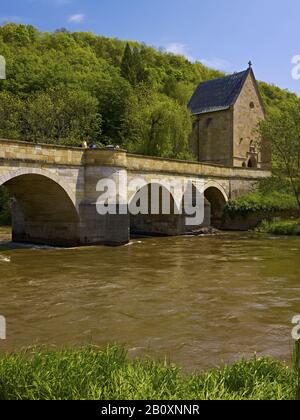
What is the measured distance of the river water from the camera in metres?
7.50

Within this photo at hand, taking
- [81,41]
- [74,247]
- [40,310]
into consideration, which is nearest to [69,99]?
[74,247]

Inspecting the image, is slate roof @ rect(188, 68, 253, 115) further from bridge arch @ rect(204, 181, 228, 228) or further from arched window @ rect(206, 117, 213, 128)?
bridge arch @ rect(204, 181, 228, 228)

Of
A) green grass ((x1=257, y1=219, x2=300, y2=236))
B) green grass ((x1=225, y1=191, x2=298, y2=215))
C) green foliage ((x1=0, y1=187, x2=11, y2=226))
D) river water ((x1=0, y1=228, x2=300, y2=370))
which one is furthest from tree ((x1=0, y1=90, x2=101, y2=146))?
river water ((x1=0, y1=228, x2=300, y2=370))

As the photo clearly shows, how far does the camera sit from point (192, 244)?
24.6 m

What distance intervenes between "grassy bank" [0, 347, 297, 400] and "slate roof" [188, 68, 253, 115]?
43.1 metres

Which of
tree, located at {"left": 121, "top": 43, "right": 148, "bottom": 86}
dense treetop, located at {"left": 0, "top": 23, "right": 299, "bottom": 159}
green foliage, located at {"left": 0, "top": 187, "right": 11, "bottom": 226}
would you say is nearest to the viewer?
dense treetop, located at {"left": 0, "top": 23, "right": 299, "bottom": 159}

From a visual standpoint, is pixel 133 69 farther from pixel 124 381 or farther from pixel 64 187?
pixel 124 381

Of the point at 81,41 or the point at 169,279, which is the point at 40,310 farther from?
the point at 81,41

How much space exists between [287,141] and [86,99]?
24626mm

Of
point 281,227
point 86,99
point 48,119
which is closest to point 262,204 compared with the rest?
point 281,227

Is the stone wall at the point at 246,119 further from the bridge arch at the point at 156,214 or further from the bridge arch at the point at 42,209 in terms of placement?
the bridge arch at the point at 42,209

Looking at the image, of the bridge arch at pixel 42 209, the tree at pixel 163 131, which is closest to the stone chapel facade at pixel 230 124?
the tree at pixel 163 131

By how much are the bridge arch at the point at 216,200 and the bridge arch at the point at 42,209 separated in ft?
44.9

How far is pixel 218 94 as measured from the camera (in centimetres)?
4875
